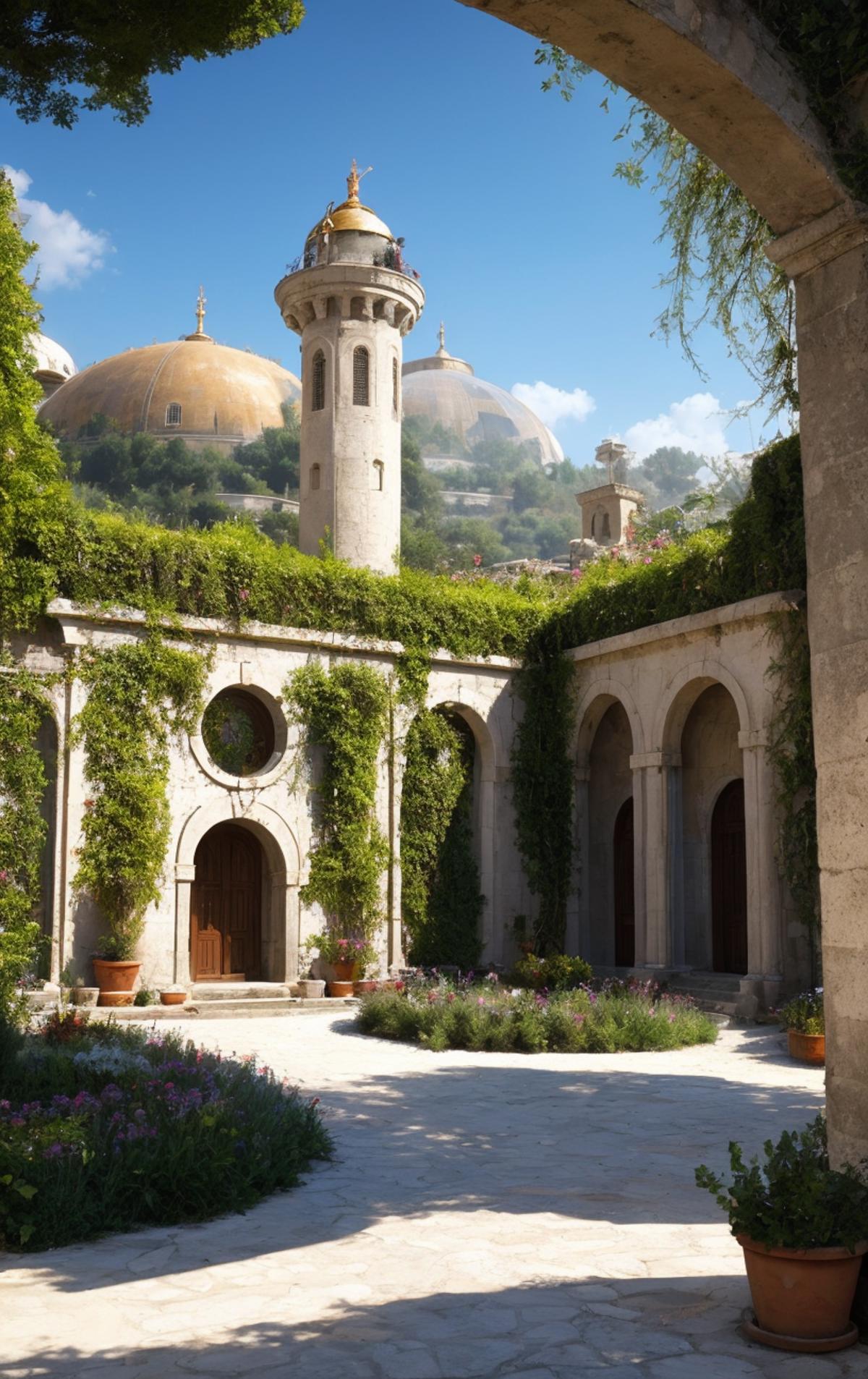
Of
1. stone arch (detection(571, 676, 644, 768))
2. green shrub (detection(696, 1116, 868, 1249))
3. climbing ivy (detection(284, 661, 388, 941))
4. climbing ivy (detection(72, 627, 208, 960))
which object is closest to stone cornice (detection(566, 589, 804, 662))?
stone arch (detection(571, 676, 644, 768))

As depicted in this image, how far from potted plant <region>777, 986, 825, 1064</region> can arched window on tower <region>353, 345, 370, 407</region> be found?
45.7ft

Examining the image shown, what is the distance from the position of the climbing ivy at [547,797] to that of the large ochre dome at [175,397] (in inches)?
1891

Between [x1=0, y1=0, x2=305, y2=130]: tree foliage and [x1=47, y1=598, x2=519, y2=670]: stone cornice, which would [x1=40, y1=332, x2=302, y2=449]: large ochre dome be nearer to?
[x1=47, y1=598, x2=519, y2=670]: stone cornice

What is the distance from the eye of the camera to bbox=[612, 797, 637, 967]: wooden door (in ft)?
61.4

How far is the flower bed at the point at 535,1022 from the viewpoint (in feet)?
41.5

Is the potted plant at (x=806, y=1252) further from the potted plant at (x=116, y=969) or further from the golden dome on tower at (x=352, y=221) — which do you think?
the golden dome on tower at (x=352, y=221)

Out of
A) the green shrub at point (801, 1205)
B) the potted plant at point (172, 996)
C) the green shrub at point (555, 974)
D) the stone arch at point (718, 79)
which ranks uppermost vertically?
the stone arch at point (718, 79)

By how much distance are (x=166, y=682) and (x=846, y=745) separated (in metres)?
12.4

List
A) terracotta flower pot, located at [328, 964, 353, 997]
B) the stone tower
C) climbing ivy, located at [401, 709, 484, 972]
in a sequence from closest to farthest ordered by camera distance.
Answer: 1. terracotta flower pot, located at [328, 964, 353, 997]
2. climbing ivy, located at [401, 709, 484, 972]
3. the stone tower

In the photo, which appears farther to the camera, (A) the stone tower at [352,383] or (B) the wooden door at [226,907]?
(A) the stone tower at [352,383]

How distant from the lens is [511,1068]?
1136cm

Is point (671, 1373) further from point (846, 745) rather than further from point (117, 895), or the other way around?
point (117, 895)

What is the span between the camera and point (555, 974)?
51.7ft

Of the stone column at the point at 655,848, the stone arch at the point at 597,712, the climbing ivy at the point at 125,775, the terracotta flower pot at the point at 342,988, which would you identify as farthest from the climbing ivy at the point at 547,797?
the climbing ivy at the point at 125,775
